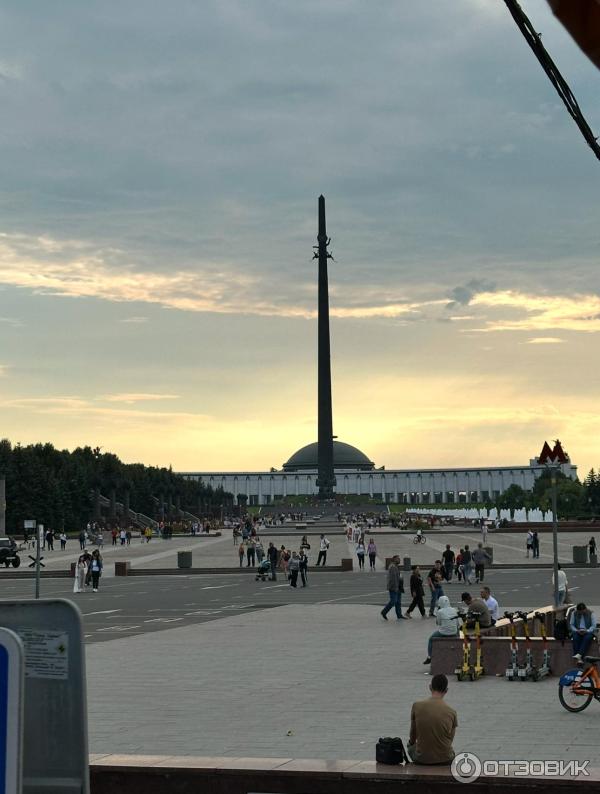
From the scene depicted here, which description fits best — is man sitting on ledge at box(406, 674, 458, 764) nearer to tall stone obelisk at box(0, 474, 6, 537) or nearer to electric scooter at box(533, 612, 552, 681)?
electric scooter at box(533, 612, 552, 681)

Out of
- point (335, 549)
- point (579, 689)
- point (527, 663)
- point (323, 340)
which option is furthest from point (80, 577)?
point (323, 340)

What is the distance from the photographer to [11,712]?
2.92m

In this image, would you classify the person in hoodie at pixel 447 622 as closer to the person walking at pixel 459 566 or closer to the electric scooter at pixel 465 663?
the electric scooter at pixel 465 663

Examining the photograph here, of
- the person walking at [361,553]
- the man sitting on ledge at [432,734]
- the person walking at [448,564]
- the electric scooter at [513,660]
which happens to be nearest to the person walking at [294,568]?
the person walking at [448,564]

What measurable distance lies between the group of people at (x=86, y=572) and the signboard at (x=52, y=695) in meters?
43.8

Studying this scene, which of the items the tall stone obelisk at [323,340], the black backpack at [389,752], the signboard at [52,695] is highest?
the tall stone obelisk at [323,340]

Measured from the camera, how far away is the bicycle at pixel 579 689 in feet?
57.4

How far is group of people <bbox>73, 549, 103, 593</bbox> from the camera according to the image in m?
46.5

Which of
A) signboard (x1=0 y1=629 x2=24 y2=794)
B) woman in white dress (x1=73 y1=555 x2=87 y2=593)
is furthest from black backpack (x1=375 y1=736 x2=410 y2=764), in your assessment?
woman in white dress (x1=73 y1=555 x2=87 y2=593)

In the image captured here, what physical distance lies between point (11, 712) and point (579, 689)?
15.7 meters

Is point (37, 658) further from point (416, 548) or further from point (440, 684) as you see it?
point (416, 548)

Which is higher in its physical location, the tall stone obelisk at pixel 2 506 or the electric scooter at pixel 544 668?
the tall stone obelisk at pixel 2 506

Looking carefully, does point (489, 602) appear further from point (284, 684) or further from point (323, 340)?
point (323, 340)

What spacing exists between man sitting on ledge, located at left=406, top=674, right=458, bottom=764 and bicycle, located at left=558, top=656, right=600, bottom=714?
24.0 ft
